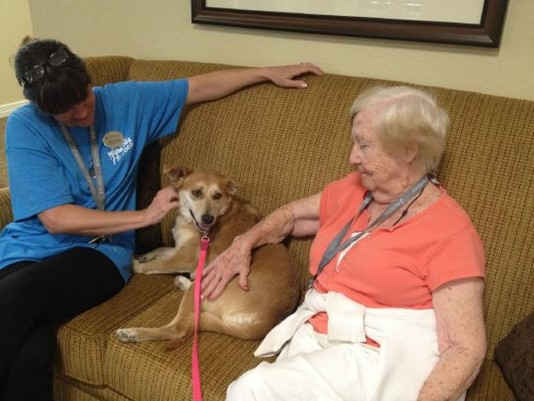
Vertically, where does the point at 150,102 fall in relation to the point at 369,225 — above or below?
above

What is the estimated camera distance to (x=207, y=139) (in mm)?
2039

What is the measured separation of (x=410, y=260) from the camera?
1.23m

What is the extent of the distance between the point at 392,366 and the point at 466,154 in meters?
0.75

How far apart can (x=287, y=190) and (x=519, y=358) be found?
949 mm

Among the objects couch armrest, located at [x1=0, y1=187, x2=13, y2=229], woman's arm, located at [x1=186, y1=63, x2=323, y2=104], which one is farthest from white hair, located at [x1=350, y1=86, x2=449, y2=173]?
couch armrest, located at [x1=0, y1=187, x2=13, y2=229]

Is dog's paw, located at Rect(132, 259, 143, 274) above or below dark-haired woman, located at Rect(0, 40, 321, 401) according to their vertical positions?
below

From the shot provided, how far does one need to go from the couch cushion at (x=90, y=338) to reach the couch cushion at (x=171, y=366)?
0.04m

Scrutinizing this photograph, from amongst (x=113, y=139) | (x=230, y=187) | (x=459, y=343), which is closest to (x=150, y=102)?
(x=113, y=139)

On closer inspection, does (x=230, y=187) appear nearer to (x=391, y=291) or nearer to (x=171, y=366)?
(x=171, y=366)

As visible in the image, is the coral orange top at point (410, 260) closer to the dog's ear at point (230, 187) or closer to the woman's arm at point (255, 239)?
the woman's arm at point (255, 239)

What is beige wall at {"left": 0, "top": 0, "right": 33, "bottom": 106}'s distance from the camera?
5.05m

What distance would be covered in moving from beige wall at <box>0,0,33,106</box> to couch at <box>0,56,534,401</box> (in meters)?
3.73

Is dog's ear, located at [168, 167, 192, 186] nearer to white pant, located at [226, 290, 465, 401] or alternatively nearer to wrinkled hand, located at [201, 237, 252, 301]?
wrinkled hand, located at [201, 237, 252, 301]

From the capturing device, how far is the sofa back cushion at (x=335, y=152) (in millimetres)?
1471
